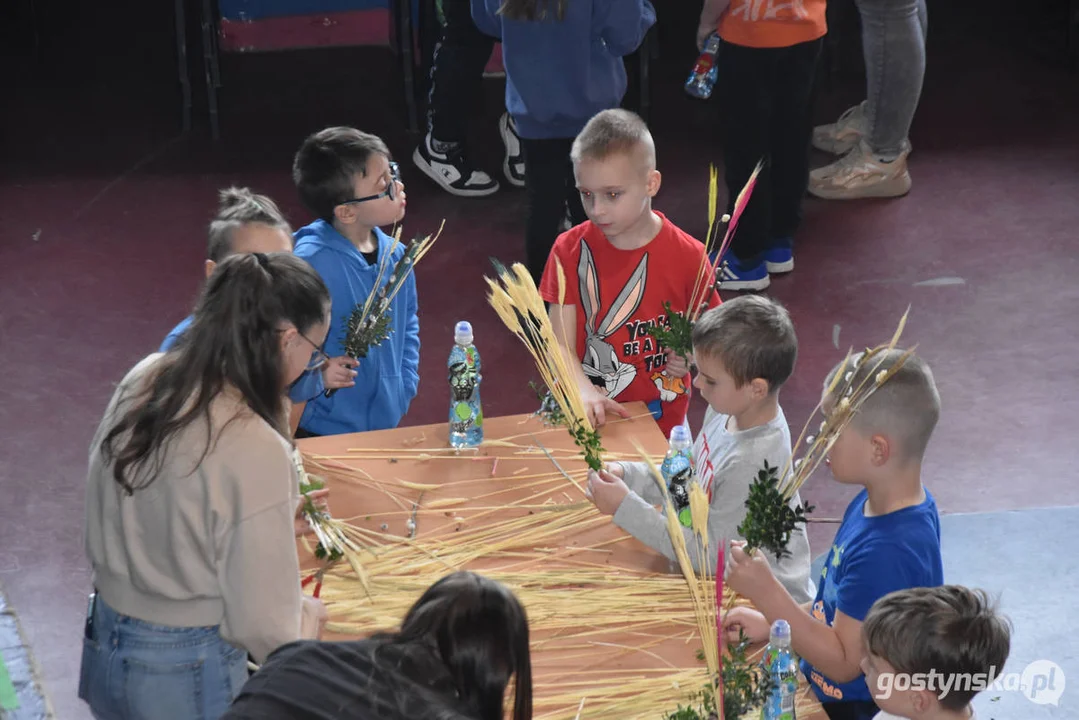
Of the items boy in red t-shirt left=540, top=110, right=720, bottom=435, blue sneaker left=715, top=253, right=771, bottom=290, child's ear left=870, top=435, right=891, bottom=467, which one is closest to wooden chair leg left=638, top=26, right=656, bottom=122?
blue sneaker left=715, top=253, right=771, bottom=290

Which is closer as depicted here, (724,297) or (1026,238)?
(724,297)

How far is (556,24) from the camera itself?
3.92m

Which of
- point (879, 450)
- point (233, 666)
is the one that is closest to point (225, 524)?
point (233, 666)

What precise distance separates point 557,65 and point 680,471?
188cm

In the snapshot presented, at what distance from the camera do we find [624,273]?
3.23 m

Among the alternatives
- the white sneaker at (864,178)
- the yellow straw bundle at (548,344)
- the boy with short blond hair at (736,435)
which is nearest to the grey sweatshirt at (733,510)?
the boy with short blond hair at (736,435)

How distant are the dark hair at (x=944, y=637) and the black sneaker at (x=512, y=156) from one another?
411cm

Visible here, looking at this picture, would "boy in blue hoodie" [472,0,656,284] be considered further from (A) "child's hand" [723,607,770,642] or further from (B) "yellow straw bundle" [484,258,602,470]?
(A) "child's hand" [723,607,770,642]

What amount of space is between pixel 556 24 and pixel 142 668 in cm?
247

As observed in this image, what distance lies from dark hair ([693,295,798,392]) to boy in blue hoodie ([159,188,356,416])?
2.75 ft

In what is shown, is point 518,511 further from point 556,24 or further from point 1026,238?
point 1026,238

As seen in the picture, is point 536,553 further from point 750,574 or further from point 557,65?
point 557,65

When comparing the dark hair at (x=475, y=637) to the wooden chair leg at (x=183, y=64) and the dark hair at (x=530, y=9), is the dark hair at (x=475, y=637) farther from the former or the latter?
the wooden chair leg at (x=183, y=64)

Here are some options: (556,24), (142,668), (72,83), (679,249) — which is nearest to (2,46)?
(72,83)
